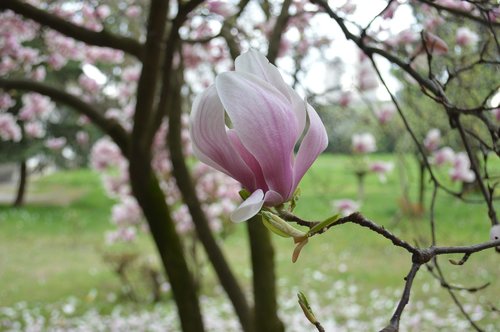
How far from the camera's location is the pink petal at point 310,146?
40 cm

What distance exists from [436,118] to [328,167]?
14.0 ft

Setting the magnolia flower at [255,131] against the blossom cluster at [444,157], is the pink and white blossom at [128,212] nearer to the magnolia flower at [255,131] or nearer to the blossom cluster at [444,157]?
the blossom cluster at [444,157]

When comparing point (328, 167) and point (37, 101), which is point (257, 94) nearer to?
point (37, 101)

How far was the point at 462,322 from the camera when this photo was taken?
356 centimetres

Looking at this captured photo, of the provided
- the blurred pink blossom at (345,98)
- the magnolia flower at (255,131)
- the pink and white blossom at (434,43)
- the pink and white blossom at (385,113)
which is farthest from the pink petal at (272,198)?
the blurred pink blossom at (345,98)

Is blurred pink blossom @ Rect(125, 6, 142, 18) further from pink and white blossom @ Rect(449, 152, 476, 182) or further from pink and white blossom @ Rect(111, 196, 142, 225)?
pink and white blossom @ Rect(111, 196, 142, 225)

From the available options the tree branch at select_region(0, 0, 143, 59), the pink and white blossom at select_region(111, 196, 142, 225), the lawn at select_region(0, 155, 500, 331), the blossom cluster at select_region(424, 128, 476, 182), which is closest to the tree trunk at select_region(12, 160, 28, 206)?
the lawn at select_region(0, 155, 500, 331)

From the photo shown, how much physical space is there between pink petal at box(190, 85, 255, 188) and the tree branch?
136 centimetres

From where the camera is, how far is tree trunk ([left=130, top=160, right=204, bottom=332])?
6.19 feet

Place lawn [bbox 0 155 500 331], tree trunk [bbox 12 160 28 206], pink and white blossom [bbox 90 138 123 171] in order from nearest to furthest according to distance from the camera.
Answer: pink and white blossom [bbox 90 138 123 171] < lawn [bbox 0 155 500 331] < tree trunk [bbox 12 160 28 206]

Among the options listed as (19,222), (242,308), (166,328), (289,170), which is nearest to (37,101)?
(166,328)

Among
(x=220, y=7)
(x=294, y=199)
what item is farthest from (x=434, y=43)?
(x=220, y=7)

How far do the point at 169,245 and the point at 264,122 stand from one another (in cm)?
159

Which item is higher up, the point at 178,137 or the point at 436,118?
the point at 436,118
